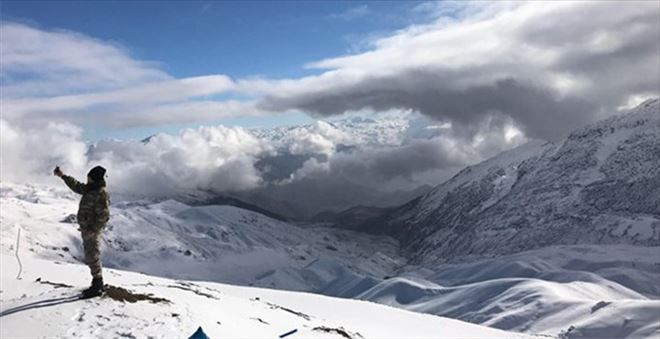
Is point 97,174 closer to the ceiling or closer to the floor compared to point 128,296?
closer to the ceiling

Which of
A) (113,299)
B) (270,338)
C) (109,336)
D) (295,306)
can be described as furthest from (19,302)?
(295,306)

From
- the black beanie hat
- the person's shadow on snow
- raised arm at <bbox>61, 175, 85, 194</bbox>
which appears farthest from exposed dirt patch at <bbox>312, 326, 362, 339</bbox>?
raised arm at <bbox>61, 175, 85, 194</bbox>

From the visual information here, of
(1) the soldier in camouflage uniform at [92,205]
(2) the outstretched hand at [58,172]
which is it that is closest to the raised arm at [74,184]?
(1) the soldier in camouflage uniform at [92,205]

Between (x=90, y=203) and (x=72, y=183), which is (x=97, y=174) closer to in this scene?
(x=72, y=183)

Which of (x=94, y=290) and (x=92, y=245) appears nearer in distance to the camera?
(x=92, y=245)

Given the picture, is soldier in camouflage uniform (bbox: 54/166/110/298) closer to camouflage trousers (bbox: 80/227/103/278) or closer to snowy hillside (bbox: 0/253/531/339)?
camouflage trousers (bbox: 80/227/103/278)

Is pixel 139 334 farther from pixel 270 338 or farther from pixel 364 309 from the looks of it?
pixel 364 309

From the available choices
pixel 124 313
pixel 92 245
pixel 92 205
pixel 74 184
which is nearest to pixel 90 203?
pixel 92 205
